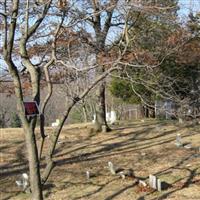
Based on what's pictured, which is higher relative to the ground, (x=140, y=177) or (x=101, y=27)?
(x=101, y=27)

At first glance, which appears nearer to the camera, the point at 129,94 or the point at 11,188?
the point at 11,188

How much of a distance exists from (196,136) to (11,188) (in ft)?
22.9

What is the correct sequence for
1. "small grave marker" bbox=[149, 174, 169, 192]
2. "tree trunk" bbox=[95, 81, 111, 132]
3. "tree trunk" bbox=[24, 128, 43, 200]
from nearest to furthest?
"tree trunk" bbox=[24, 128, 43, 200]
"small grave marker" bbox=[149, 174, 169, 192]
"tree trunk" bbox=[95, 81, 111, 132]

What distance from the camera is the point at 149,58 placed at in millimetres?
11570

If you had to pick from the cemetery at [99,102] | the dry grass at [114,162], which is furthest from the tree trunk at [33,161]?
the dry grass at [114,162]

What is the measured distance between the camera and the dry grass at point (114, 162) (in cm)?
1044

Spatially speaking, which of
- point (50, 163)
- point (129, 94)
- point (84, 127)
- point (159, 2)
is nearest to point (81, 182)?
point (50, 163)

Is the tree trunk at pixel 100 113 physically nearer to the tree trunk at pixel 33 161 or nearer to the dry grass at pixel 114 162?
the dry grass at pixel 114 162

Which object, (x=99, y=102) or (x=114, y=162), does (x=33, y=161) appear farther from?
(x=99, y=102)

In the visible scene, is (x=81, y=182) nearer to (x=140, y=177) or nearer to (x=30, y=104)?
(x=140, y=177)

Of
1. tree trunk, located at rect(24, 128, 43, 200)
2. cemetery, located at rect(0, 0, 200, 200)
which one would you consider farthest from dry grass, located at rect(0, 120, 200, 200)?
tree trunk, located at rect(24, 128, 43, 200)

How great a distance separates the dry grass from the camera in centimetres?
1044

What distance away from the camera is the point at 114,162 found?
1298 centimetres

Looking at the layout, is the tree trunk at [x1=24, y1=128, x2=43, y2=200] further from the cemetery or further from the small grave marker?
the small grave marker
